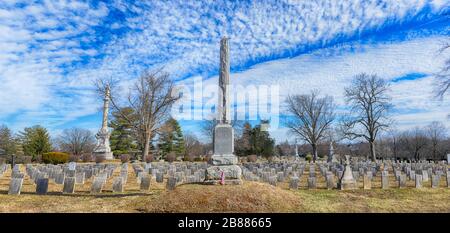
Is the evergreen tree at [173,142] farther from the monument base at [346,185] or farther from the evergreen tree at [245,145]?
the monument base at [346,185]

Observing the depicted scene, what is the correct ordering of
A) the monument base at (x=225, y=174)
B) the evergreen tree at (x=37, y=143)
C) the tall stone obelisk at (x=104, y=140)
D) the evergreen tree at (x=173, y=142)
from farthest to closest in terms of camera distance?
the evergreen tree at (x=173, y=142) → the evergreen tree at (x=37, y=143) → the tall stone obelisk at (x=104, y=140) → the monument base at (x=225, y=174)

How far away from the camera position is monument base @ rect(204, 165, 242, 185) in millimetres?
8790

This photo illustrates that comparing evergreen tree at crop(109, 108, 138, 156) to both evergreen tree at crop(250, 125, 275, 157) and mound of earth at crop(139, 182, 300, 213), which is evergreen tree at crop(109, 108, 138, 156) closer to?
evergreen tree at crop(250, 125, 275, 157)

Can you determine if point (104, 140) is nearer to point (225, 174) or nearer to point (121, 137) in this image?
point (121, 137)

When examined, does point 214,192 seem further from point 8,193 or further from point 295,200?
point 8,193

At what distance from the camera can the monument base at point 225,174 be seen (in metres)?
8.79

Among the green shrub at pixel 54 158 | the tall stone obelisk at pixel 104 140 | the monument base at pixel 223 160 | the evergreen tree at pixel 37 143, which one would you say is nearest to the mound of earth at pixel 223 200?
the monument base at pixel 223 160

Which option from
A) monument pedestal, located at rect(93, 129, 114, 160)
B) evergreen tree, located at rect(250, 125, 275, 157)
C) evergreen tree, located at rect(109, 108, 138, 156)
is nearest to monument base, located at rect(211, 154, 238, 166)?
monument pedestal, located at rect(93, 129, 114, 160)

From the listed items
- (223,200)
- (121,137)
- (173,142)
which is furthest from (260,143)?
(223,200)

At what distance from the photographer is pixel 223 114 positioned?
9648 mm

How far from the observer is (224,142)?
30.5ft

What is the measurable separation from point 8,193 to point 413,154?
171 feet
